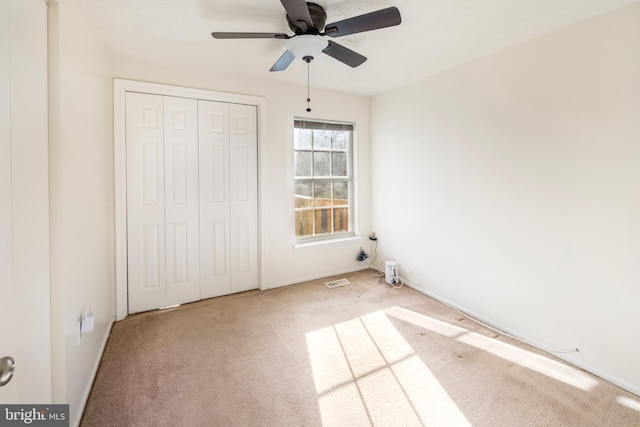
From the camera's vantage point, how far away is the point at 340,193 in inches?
162

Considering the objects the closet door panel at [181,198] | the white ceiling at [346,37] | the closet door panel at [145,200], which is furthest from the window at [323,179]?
the closet door panel at [145,200]

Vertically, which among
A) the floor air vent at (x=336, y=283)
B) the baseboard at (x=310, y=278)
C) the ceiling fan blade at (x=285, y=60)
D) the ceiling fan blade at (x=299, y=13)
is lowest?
the floor air vent at (x=336, y=283)

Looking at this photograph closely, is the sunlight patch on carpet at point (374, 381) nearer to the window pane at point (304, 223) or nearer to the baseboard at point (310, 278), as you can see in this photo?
the baseboard at point (310, 278)

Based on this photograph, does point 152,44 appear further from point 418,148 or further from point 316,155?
point 418,148

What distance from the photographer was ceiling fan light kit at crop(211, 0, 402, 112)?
5.36ft

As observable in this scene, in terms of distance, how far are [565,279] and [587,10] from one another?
1883mm

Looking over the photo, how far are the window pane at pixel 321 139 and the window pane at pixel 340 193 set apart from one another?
1.75 ft

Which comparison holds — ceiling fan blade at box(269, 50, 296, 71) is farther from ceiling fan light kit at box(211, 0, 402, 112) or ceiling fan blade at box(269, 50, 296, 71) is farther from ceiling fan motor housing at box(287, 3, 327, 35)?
ceiling fan motor housing at box(287, 3, 327, 35)

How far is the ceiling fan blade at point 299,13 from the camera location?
1527mm

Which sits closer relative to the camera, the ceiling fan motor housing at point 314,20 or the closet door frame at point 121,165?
the ceiling fan motor housing at point 314,20

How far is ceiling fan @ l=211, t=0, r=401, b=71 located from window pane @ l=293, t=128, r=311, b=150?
4.83 feet

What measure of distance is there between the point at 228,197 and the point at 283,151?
0.87m

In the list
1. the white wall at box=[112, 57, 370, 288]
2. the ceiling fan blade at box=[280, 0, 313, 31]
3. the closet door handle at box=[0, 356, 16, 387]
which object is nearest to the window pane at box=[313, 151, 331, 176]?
the white wall at box=[112, 57, 370, 288]

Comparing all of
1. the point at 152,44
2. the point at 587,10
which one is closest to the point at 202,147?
the point at 152,44
